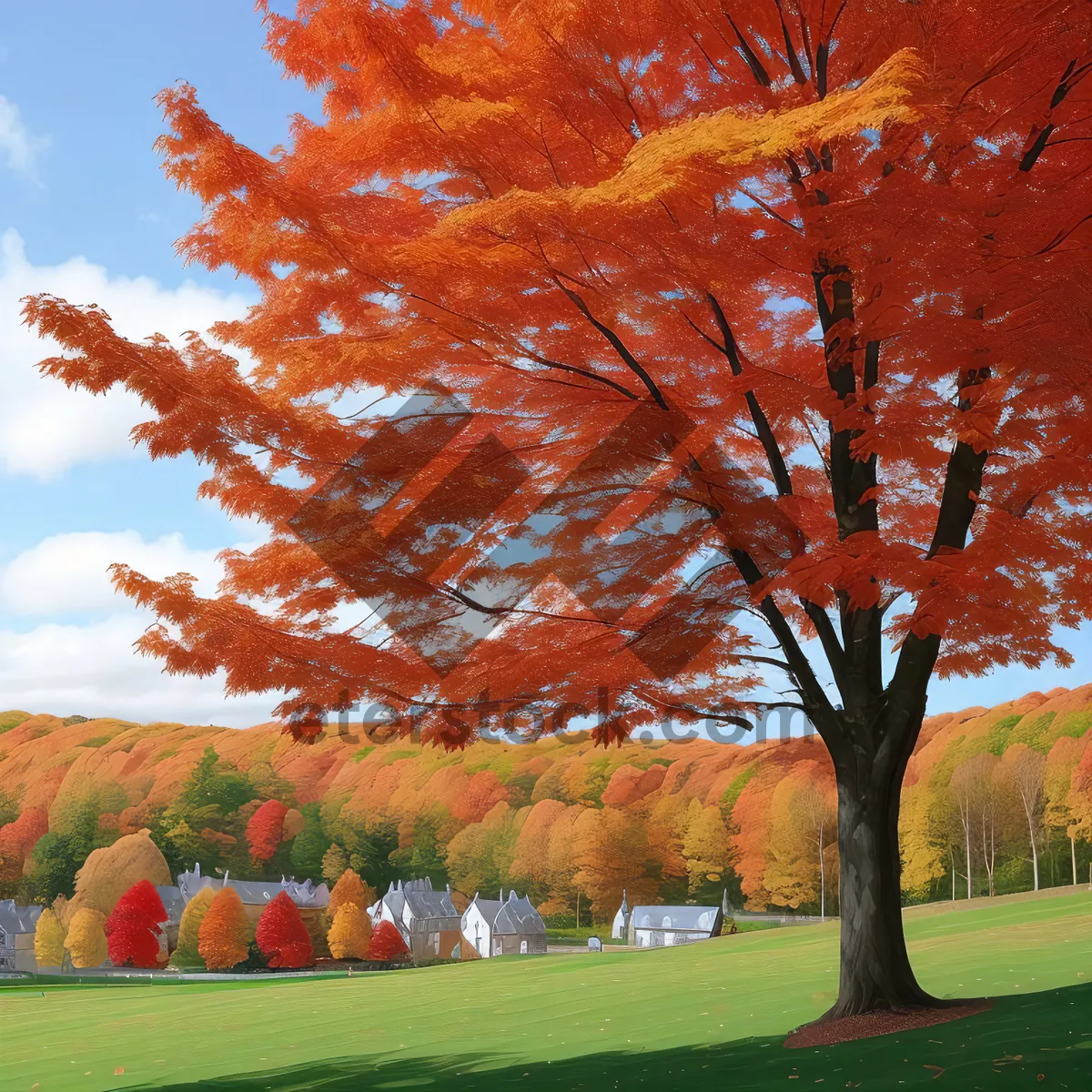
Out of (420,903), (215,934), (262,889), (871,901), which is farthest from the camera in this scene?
(262,889)

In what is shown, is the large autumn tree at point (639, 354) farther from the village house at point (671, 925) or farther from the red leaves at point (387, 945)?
the red leaves at point (387, 945)

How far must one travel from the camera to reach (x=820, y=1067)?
7.84m

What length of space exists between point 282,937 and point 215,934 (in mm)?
2971

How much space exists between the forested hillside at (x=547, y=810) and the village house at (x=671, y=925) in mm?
2662

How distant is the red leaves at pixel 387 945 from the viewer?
47.7 metres

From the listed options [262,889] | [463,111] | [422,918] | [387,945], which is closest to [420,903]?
[422,918]

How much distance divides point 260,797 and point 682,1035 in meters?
55.8

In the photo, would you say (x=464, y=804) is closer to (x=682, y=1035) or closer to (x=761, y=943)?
(x=761, y=943)

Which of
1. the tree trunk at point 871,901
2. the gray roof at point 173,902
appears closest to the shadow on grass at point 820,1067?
the tree trunk at point 871,901

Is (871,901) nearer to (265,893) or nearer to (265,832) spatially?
(265,893)

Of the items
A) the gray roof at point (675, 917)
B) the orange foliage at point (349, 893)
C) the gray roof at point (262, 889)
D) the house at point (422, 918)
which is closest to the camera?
the gray roof at point (675, 917)

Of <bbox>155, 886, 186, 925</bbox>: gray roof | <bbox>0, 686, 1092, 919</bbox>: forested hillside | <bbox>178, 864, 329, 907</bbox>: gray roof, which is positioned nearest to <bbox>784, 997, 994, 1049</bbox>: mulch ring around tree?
<bbox>0, 686, 1092, 919</bbox>: forested hillside

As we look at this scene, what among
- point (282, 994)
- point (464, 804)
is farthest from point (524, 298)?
point (464, 804)

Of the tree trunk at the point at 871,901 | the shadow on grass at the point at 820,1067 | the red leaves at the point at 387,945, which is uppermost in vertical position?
the tree trunk at the point at 871,901
